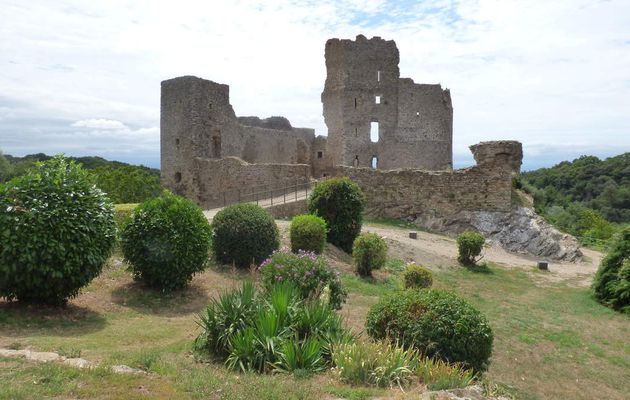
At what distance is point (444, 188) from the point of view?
23.6 metres

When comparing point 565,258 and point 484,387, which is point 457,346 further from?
point 565,258

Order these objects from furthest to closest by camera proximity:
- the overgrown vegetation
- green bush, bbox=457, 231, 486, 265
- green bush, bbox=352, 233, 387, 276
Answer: the overgrown vegetation → green bush, bbox=457, 231, 486, 265 → green bush, bbox=352, 233, 387, 276

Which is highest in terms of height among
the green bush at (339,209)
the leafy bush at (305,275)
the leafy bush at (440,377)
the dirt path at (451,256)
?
the green bush at (339,209)

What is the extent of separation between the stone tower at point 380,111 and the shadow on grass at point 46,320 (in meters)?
23.7

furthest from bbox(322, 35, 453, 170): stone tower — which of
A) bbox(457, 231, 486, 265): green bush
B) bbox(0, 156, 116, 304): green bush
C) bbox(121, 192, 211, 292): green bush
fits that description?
bbox(0, 156, 116, 304): green bush

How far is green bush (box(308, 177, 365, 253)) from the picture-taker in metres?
17.2

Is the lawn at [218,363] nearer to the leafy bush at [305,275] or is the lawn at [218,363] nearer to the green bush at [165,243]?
the green bush at [165,243]

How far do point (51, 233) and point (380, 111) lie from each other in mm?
25879

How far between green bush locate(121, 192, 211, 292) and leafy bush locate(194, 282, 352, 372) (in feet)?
12.0

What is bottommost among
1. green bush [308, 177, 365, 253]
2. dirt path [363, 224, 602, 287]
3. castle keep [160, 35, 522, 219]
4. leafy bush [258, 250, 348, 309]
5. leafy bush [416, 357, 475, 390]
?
dirt path [363, 224, 602, 287]

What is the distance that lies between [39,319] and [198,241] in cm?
354

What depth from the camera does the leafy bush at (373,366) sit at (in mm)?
5730

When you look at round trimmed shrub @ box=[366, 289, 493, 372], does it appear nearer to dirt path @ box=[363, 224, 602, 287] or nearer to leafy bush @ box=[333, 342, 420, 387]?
leafy bush @ box=[333, 342, 420, 387]

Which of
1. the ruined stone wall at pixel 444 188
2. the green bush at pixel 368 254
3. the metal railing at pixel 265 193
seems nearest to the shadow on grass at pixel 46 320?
the green bush at pixel 368 254
